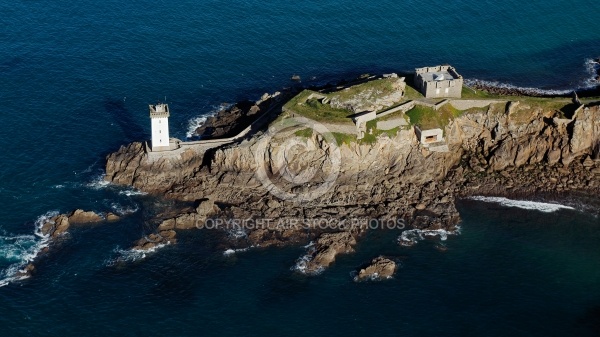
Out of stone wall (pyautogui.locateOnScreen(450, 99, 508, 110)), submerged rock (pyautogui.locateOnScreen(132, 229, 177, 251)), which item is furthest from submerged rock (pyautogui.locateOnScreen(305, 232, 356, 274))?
stone wall (pyautogui.locateOnScreen(450, 99, 508, 110))

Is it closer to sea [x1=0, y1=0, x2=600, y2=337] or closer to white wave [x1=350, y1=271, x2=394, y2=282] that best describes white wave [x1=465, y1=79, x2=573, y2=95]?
sea [x1=0, y1=0, x2=600, y2=337]

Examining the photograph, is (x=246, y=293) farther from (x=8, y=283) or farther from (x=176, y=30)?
(x=176, y=30)

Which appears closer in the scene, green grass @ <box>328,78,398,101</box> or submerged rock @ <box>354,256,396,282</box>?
submerged rock @ <box>354,256,396,282</box>

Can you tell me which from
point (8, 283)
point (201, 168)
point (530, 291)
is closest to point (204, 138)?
point (201, 168)

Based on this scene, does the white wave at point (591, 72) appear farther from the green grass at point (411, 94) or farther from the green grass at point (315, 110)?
the green grass at point (315, 110)

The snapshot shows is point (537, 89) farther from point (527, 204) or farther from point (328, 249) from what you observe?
point (328, 249)

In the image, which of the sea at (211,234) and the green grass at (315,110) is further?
the green grass at (315,110)

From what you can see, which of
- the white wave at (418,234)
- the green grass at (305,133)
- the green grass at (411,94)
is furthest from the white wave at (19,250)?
the green grass at (411,94)
